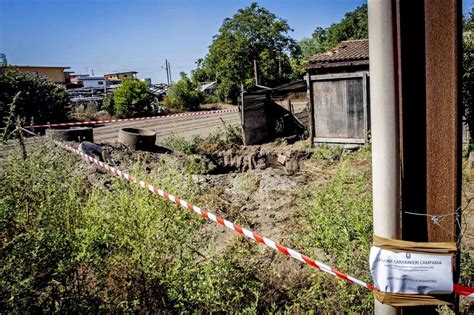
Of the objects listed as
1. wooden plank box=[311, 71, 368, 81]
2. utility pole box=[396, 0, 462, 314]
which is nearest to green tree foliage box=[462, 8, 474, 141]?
wooden plank box=[311, 71, 368, 81]

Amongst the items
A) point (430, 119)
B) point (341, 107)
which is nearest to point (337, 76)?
point (341, 107)

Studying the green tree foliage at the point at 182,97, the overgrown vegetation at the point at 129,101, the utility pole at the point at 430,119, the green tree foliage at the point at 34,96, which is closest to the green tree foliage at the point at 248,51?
the green tree foliage at the point at 182,97

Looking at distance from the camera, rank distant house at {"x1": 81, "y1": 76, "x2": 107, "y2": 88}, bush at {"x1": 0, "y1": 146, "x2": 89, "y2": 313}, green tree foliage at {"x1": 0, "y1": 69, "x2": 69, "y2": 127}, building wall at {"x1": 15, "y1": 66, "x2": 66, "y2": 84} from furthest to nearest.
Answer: distant house at {"x1": 81, "y1": 76, "x2": 107, "y2": 88} < building wall at {"x1": 15, "y1": 66, "x2": 66, "y2": 84} < green tree foliage at {"x1": 0, "y1": 69, "x2": 69, "y2": 127} < bush at {"x1": 0, "y1": 146, "x2": 89, "y2": 313}

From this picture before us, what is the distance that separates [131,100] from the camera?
28297 millimetres

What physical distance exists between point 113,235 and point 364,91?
31.7 feet

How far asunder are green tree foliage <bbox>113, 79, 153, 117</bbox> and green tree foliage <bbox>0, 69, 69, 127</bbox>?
642 cm

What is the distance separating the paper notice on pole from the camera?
2.08 m

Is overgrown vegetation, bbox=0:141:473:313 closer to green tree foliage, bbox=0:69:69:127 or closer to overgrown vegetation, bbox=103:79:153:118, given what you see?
green tree foliage, bbox=0:69:69:127

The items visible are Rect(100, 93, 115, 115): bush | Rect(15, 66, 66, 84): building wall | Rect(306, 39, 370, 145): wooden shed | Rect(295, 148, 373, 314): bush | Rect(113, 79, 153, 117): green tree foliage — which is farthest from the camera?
Rect(15, 66, 66, 84): building wall

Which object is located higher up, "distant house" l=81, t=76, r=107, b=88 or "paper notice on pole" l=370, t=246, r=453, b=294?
"distant house" l=81, t=76, r=107, b=88

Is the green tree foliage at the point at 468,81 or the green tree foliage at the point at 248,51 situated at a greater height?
the green tree foliage at the point at 248,51

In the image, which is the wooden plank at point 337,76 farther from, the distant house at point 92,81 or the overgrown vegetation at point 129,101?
the distant house at point 92,81

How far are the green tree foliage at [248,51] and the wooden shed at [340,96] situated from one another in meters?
29.6

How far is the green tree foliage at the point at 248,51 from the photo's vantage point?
141 ft
